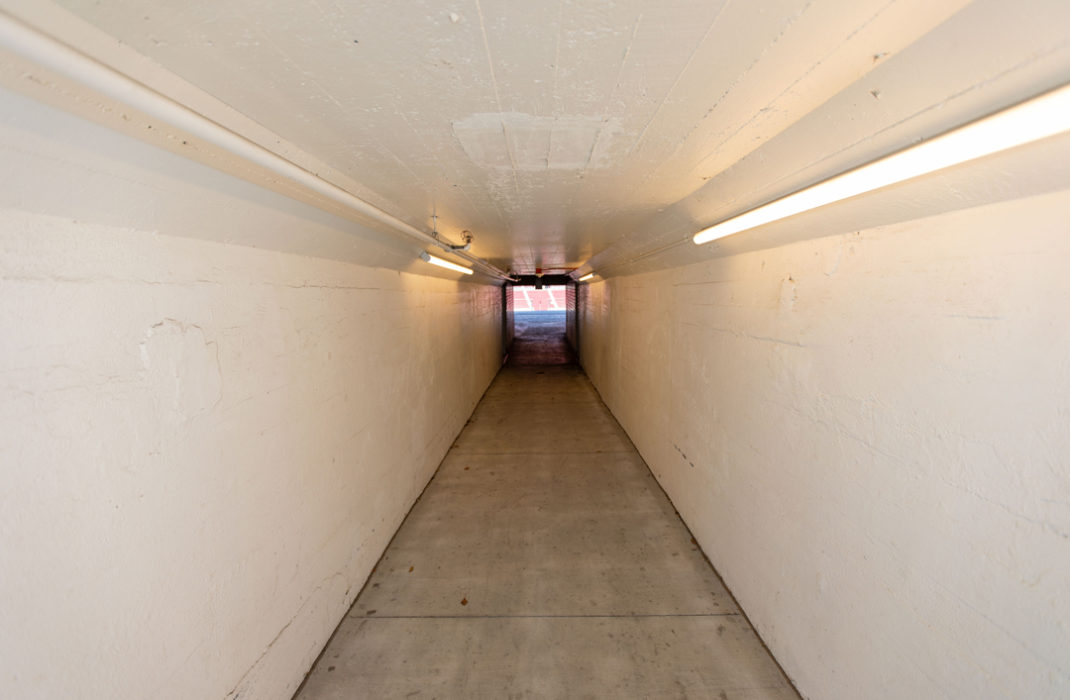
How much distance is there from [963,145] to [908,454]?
3.11ft

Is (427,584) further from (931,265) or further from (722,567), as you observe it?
(931,265)

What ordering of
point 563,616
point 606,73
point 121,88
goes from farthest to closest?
1. point 563,616
2. point 606,73
3. point 121,88

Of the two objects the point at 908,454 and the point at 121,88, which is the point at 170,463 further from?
the point at 908,454

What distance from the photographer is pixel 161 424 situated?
126 cm

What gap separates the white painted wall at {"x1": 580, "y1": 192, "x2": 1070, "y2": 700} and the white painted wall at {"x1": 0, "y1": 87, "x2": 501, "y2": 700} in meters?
2.22

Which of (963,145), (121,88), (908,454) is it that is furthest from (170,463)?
(908,454)

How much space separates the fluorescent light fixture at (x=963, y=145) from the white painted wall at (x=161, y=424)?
6.02 feet

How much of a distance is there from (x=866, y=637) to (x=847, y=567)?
0.73 ft

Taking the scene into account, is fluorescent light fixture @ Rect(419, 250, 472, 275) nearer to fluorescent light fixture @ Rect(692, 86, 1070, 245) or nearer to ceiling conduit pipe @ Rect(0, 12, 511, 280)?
ceiling conduit pipe @ Rect(0, 12, 511, 280)

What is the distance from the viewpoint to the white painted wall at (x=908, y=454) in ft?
3.16

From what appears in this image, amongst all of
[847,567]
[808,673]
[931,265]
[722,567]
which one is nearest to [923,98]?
[931,265]

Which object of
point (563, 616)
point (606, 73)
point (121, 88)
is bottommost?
point (563, 616)

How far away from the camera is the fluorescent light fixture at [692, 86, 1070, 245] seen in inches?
26.7

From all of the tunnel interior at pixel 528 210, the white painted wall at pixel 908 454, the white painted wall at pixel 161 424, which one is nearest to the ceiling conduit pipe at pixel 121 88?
the tunnel interior at pixel 528 210
